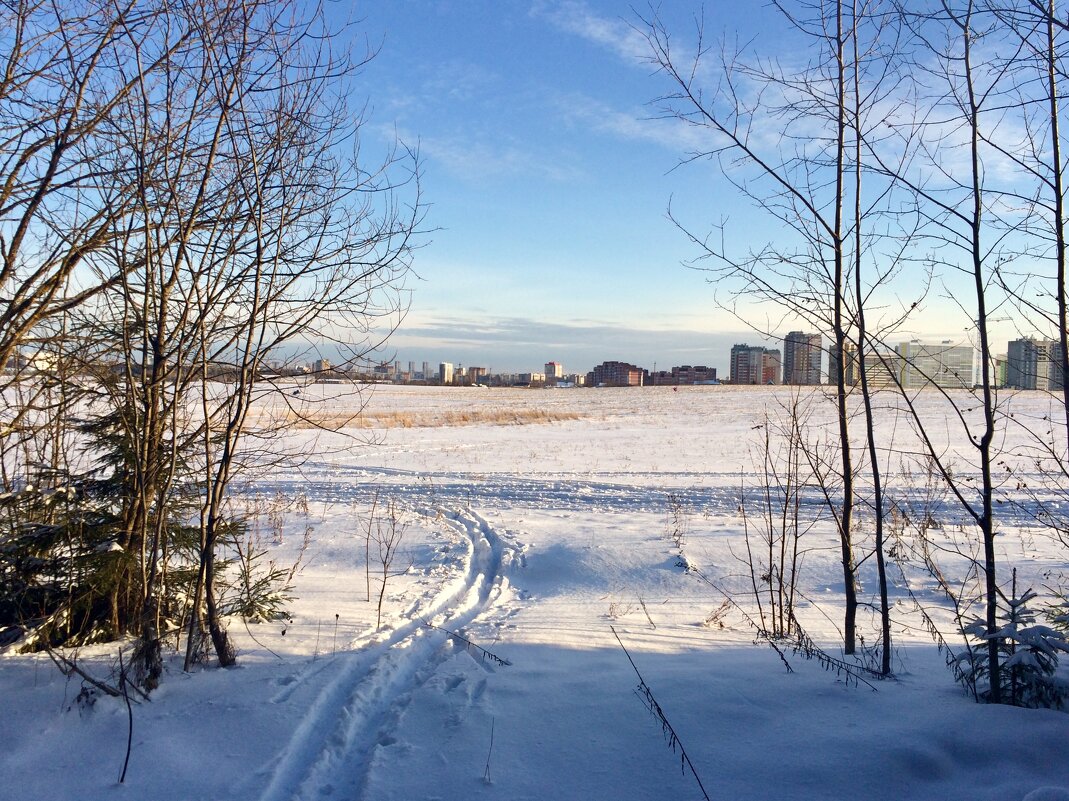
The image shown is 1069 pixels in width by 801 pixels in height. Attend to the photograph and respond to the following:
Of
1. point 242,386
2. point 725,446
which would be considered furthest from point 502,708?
point 725,446

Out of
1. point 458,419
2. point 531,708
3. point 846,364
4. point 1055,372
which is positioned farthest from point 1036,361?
point 458,419

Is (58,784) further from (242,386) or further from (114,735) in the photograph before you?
(242,386)

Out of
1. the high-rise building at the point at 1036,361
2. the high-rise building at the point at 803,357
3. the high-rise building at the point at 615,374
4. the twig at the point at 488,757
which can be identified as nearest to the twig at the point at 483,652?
the twig at the point at 488,757

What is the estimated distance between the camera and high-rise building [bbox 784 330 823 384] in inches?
192

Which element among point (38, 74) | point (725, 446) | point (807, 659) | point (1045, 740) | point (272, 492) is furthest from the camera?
point (725, 446)

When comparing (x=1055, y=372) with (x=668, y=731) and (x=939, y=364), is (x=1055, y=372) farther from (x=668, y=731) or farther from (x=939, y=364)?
(x=668, y=731)

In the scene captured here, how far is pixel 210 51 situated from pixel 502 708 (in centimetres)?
425

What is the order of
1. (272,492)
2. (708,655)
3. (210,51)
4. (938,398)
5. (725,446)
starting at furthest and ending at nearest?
(938,398) → (725,446) → (272,492) → (708,655) → (210,51)

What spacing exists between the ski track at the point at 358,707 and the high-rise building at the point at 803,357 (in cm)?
350

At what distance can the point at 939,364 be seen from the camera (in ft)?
13.3

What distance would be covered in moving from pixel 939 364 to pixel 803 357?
48.8 inches

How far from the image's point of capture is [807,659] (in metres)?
4.79

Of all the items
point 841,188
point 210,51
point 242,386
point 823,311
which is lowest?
point 242,386

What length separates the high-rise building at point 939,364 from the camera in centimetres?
402
